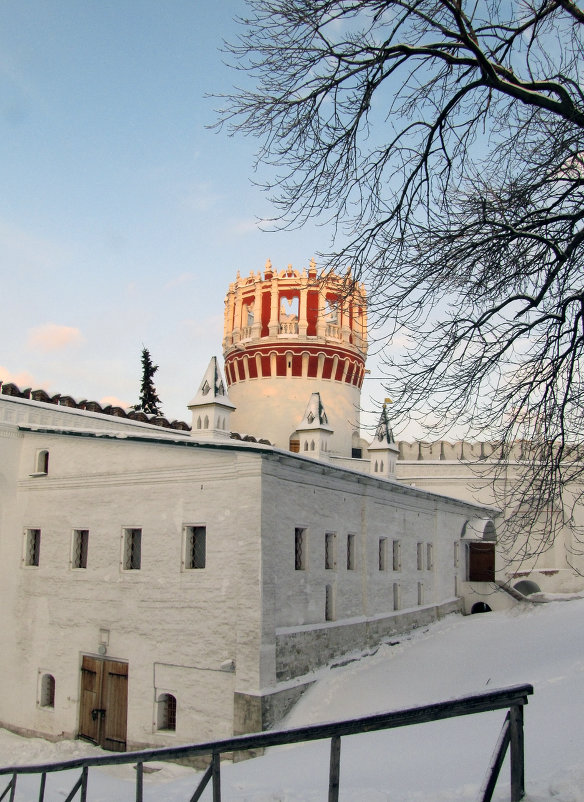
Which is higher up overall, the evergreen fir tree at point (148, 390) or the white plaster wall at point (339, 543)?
the evergreen fir tree at point (148, 390)

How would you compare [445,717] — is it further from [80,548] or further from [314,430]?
[314,430]

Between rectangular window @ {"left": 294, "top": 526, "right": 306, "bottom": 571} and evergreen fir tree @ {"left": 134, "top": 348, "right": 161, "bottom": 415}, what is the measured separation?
1228 inches

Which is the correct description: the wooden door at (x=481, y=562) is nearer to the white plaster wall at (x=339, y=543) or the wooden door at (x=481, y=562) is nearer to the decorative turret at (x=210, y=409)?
the white plaster wall at (x=339, y=543)

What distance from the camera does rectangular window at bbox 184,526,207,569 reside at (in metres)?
16.5

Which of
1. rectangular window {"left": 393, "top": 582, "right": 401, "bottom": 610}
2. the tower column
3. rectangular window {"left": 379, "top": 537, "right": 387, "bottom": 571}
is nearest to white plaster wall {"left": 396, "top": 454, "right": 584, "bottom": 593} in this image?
the tower column

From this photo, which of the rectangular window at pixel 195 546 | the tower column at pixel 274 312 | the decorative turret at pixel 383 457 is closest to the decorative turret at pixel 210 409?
the rectangular window at pixel 195 546

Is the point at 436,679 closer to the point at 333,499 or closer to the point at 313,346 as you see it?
the point at 333,499

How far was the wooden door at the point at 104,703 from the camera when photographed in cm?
1673

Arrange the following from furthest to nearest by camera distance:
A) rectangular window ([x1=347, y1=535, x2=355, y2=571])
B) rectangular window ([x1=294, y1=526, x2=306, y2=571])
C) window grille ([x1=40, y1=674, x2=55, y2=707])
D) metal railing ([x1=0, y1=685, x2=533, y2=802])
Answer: rectangular window ([x1=347, y1=535, x2=355, y2=571]) < window grille ([x1=40, y1=674, x2=55, y2=707]) < rectangular window ([x1=294, y1=526, x2=306, y2=571]) < metal railing ([x1=0, y1=685, x2=533, y2=802])

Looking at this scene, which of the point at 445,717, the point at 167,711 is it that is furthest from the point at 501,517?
the point at 445,717

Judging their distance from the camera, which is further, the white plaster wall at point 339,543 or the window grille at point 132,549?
the window grille at point 132,549

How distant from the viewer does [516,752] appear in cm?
507

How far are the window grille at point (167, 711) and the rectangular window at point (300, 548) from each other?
406 cm

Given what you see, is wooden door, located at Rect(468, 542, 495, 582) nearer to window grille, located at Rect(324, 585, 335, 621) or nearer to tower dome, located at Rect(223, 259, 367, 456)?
tower dome, located at Rect(223, 259, 367, 456)
